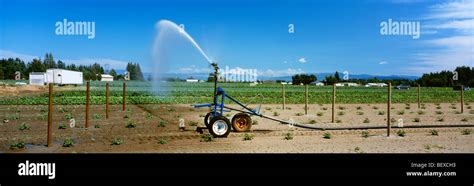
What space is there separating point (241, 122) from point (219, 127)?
1353mm

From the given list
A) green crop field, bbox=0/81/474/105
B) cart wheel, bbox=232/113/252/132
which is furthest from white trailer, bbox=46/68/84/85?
cart wheel, bbox=232/113/252/132

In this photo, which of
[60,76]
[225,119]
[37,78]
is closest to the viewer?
[225,119]

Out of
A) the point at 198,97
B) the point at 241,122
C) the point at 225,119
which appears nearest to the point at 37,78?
the point at 198,97

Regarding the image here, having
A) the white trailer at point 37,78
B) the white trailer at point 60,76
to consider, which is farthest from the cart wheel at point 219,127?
the white trailer at point 37,78

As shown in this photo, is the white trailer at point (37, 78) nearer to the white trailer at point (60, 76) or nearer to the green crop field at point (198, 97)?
the white trailer at point (60, 76)

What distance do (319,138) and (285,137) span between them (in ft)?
3.14

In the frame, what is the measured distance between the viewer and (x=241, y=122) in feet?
46.0

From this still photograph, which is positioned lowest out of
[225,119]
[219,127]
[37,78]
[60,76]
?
[219,127]

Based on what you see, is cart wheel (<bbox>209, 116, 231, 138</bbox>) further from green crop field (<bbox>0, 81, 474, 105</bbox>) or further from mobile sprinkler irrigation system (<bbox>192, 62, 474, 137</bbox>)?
green crop field (<bbox>0, 81, 474, 105</bbox>)

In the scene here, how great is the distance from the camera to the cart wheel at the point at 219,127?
12.7 meters

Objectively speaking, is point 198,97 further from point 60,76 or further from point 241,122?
point 60,76

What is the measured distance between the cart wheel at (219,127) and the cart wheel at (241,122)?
112 cm
